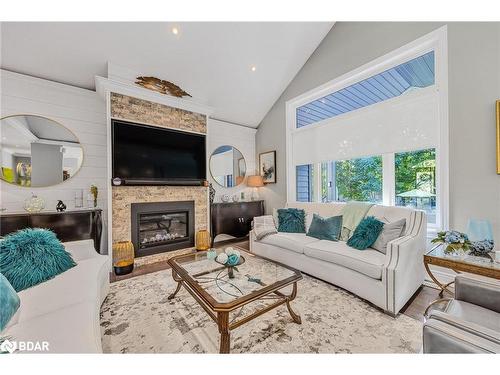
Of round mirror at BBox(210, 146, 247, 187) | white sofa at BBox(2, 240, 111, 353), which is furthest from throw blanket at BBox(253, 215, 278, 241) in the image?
white sofa at BBox(2, 240, 111, 353)

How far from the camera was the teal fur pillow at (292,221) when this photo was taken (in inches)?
128

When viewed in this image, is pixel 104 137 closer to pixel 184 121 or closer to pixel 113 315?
pixel 184 121

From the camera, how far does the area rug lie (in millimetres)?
1461

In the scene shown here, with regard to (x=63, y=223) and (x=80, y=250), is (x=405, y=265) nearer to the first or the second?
(x=80, y=250)

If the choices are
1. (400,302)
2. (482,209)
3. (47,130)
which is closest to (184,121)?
(47,130)

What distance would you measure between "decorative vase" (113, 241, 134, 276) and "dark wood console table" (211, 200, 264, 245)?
1.45m

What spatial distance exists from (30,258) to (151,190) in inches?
69.9

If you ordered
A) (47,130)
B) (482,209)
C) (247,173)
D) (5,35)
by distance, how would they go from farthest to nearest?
(247,173)
(47,130)
(5,35)
(482,209)

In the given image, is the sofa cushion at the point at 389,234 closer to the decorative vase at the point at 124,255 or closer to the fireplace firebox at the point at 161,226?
the fireplace firebox at the point at 161,226

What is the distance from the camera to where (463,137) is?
220cm

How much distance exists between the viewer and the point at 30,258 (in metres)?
1.60
